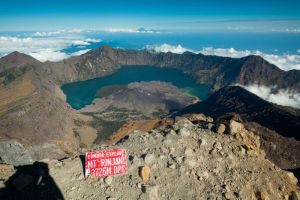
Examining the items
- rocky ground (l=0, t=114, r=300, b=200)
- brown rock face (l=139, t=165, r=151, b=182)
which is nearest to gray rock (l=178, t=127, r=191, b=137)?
rocky ground (l=0, t=114, r=300, b=200)

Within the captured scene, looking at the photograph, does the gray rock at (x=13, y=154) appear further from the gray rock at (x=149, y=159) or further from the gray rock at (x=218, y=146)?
the gray rock at (x=218, y=146)

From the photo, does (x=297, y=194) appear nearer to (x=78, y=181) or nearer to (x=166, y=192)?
(x=166, y=192)

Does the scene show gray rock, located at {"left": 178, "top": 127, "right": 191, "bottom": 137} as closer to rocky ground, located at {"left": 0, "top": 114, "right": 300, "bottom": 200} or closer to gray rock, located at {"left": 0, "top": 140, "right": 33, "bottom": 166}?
Result: rocky ground, located at {"left": 0, "top": 114, "right": 300, "bottom": 200}

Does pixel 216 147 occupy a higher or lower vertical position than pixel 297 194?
higher

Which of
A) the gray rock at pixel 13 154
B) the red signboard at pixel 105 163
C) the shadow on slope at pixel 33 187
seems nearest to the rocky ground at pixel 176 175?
the shadow on slope at pixel 33 187

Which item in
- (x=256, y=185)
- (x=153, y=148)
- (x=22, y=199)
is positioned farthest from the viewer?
(x=153, y=148)

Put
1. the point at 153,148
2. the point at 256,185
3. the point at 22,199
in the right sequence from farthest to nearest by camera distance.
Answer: the point at 153,148, the point at 256,185, the point at 22,199

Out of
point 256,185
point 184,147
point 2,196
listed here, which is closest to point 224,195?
point 256,185
